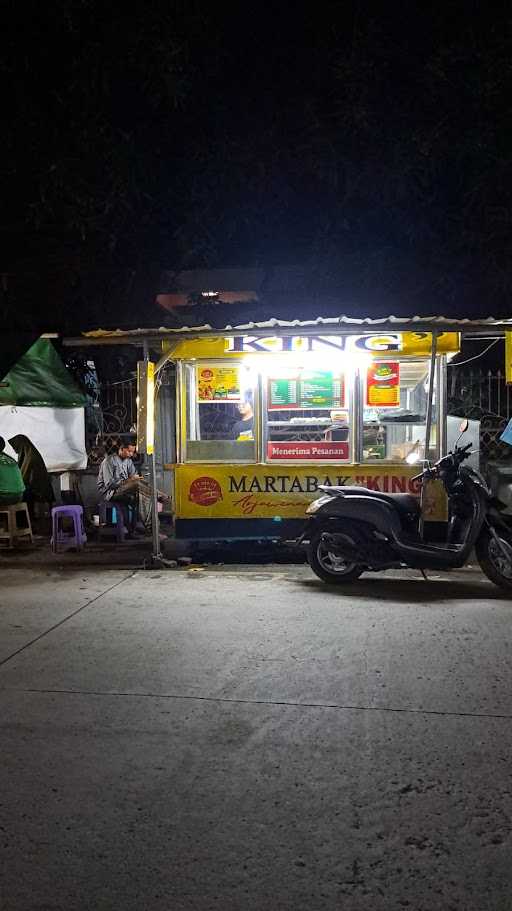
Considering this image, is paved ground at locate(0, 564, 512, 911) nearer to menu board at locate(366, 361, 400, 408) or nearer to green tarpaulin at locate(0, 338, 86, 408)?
menu board at locate(366, 361, 400, 408)

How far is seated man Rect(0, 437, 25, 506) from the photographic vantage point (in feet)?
34.6

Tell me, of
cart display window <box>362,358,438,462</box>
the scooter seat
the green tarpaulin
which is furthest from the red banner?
the green tarpaulin

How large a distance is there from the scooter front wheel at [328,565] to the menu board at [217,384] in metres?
2.59

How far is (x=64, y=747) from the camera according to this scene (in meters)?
3.86

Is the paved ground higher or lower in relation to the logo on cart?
lower

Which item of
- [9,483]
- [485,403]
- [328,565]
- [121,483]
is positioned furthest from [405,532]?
[485,403]

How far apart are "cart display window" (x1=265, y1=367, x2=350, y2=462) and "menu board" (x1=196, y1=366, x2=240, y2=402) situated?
44 cm

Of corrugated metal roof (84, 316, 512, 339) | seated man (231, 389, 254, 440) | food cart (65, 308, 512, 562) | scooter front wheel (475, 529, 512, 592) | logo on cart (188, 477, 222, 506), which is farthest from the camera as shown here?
seated man (231, 389, 254, 440)

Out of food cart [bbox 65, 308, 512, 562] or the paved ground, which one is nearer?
the paved ground

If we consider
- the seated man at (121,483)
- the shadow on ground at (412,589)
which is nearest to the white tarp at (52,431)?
the seated man at (121,483)

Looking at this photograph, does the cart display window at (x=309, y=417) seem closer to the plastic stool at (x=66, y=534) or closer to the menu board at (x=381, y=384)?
the menu board at (x=381, y=384)

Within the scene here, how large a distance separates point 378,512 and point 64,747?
4420 mm

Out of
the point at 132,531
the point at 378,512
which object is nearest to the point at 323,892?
the point at 378,512

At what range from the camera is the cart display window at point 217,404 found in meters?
9.37
